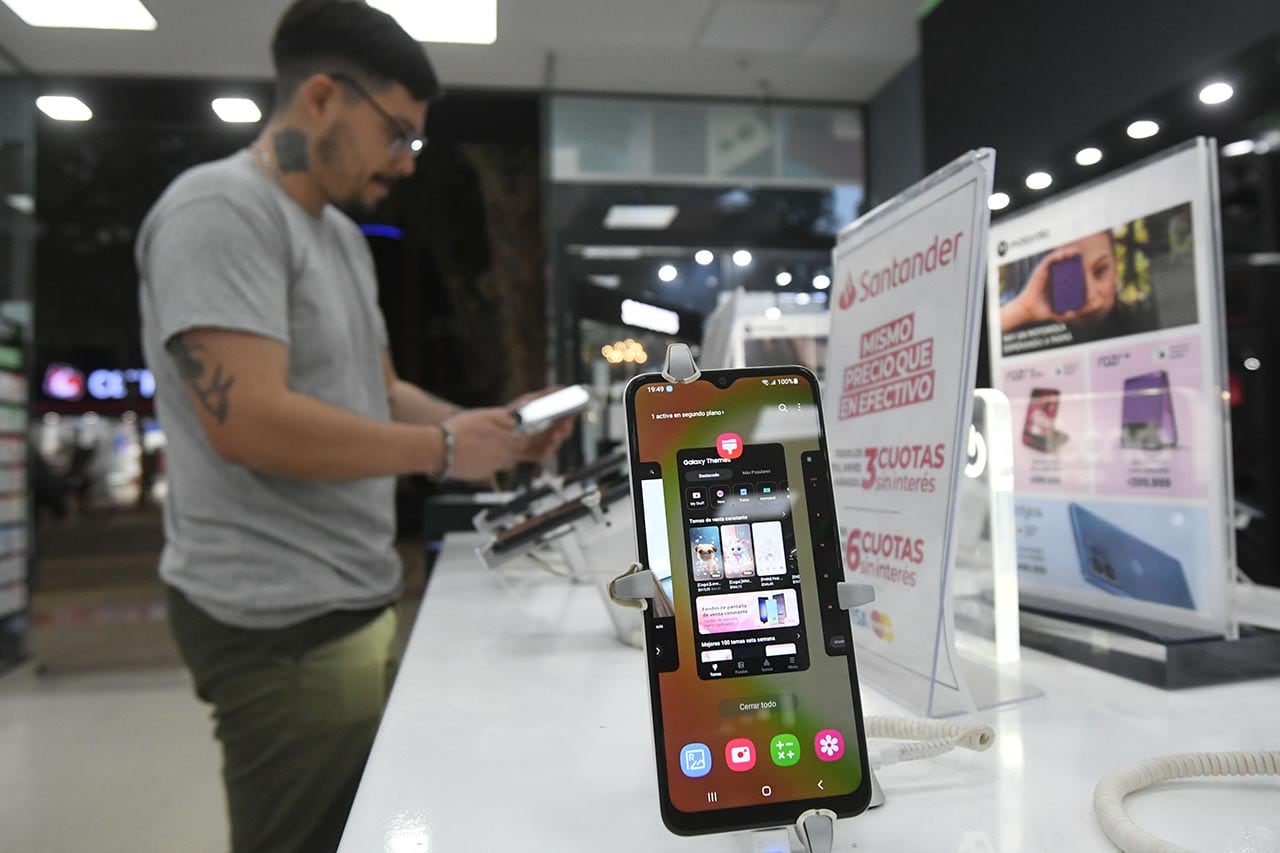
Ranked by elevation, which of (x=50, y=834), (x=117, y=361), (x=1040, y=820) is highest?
(x=117, y=361)

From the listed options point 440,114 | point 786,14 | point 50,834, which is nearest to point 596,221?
point 440,114

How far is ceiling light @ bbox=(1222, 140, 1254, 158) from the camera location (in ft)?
5.38

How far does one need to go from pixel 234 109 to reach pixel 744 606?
2672 mm

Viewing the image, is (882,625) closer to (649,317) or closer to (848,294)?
(848,294)

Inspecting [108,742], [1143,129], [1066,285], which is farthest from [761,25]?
[108,742]

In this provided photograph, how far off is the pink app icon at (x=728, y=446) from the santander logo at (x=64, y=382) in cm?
889

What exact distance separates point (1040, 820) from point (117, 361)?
8758 millimetres

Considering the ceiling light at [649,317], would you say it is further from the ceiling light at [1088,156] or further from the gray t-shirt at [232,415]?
the ceiling light at [1088,156]

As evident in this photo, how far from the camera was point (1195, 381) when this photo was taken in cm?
81

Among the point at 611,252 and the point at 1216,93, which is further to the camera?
the point at 611,252

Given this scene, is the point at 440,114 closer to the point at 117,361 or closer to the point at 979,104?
the point at 979,104

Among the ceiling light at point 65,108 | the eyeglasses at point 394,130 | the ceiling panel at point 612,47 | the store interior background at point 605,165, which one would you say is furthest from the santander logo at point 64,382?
the eyeglasses at point 394,130

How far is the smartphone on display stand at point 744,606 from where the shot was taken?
43cm

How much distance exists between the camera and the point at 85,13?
3.99ft
